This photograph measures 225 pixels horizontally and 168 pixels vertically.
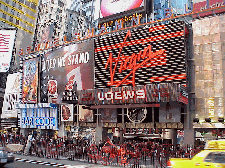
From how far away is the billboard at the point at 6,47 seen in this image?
5822cm

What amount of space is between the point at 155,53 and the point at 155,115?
24.7 feet

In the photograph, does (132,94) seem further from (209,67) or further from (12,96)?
(12,96)

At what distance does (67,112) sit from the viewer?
40438mm

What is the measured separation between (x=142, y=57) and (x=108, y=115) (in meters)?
→ 9.28

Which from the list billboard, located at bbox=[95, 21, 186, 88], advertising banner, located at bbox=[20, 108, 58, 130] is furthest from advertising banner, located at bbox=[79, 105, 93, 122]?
advertising banner, located at bbox=[20, 108, 58, 130]

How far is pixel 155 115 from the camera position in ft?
108

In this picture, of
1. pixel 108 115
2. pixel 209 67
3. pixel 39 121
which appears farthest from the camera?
pixel 39 121

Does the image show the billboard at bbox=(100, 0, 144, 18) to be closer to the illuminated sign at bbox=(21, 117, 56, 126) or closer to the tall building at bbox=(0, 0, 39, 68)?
the illuminated sign at bbox=(21, 117, 56, 126)

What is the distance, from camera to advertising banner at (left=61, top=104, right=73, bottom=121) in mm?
40000

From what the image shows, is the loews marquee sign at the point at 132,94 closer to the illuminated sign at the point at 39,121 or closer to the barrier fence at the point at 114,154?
the barrier fence at the point at 114,154

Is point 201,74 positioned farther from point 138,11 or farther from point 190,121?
point 138,11

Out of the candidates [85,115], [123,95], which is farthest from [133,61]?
[85,115]

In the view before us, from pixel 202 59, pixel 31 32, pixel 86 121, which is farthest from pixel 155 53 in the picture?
pixel 31 32

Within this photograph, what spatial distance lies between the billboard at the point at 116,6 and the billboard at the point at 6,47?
25.4 m
